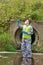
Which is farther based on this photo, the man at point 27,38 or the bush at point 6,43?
the bush at point 6,43

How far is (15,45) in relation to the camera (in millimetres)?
18625

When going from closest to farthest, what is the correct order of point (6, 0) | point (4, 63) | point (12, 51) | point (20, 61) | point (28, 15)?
point (4, 63), point (20, 61), point (12, 51), point (28, 15), point (6, 0)

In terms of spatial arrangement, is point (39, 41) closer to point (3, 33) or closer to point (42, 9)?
point (3, 33)

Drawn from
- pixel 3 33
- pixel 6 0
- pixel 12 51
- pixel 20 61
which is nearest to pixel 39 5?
pixel 6 0

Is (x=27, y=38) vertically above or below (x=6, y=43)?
above

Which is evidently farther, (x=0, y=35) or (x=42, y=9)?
(x=42, y=9)

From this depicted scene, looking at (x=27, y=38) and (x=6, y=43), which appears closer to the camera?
(x=27, y=38)

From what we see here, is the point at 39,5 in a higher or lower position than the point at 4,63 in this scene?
higher

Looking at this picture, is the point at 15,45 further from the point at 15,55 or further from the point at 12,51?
the point at 15,55

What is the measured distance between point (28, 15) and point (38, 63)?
744 centimetres

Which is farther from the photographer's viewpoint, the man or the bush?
the bush

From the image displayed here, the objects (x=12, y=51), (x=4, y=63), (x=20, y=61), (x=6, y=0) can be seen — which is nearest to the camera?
(x=4, y=63)

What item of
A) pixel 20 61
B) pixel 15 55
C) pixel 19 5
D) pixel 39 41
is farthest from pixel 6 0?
pixel 20 61

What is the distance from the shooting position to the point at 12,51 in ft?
57.2
